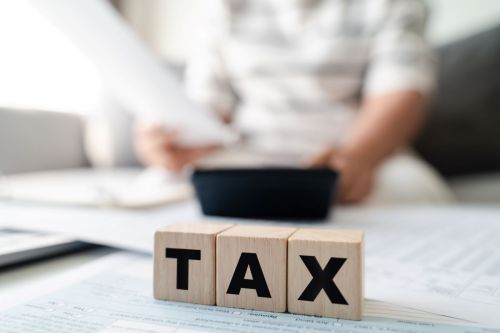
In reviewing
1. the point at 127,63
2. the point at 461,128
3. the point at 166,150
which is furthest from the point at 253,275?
the point at 461,128

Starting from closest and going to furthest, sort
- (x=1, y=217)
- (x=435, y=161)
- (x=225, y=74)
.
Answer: (x=1, y=217), (x=225, y=74), (x=435, y=161)

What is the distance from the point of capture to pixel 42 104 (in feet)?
2.52

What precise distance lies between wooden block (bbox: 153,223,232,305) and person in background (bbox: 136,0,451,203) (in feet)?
1.41

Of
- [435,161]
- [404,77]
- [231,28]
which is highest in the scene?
[231,28]

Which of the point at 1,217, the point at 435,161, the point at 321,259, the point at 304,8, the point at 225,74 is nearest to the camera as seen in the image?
the point at 321,259

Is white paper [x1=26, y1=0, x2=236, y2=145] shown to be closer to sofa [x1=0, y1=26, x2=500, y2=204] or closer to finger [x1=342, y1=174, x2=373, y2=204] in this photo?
finger [x1=342, y1=174, x2=373, y2=204]

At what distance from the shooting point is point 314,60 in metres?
0.85

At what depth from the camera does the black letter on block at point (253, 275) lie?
0.22 metres

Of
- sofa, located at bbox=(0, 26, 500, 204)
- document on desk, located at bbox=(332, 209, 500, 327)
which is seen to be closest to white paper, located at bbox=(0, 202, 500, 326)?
document on desk, located at bbox=(332, 209, 500, 327)

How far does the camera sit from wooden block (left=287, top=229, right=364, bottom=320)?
0.68 feet

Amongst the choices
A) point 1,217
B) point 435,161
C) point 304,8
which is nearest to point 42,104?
point 1,217

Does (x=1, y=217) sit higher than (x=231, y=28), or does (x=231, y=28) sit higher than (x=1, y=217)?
(x=231, y=28)

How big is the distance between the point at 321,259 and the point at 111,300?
0.42 ft

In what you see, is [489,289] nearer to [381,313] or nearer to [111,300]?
[381,313]
